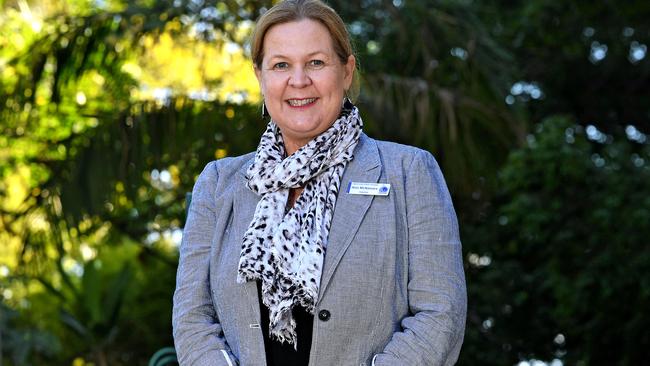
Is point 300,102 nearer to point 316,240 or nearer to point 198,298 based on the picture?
point 316,240

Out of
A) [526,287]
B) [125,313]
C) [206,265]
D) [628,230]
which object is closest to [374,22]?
[526,287]

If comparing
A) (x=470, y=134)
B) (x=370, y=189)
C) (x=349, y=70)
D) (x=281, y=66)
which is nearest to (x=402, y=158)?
(x=370, y=189)

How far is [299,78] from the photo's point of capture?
9.82ft

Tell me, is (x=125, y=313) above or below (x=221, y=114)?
below

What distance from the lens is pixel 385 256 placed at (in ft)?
9.36

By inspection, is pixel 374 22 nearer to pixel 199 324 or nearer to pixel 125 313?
pixel 199 324

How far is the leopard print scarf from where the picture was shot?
9.30ft

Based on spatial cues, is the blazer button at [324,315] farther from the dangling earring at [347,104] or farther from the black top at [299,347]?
the dangling earring at [347,104]

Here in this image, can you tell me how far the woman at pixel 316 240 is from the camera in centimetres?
282

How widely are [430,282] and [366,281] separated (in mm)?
154

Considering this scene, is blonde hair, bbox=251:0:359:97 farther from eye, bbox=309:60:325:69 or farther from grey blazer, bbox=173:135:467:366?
grey blazer, bbox=173:135:467:366

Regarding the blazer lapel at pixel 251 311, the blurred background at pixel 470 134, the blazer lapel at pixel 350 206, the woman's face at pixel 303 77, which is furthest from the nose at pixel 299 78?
the blurred background at pixel 470 134

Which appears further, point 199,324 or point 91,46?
point 91,46

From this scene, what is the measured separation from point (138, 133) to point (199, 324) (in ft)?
15.1
